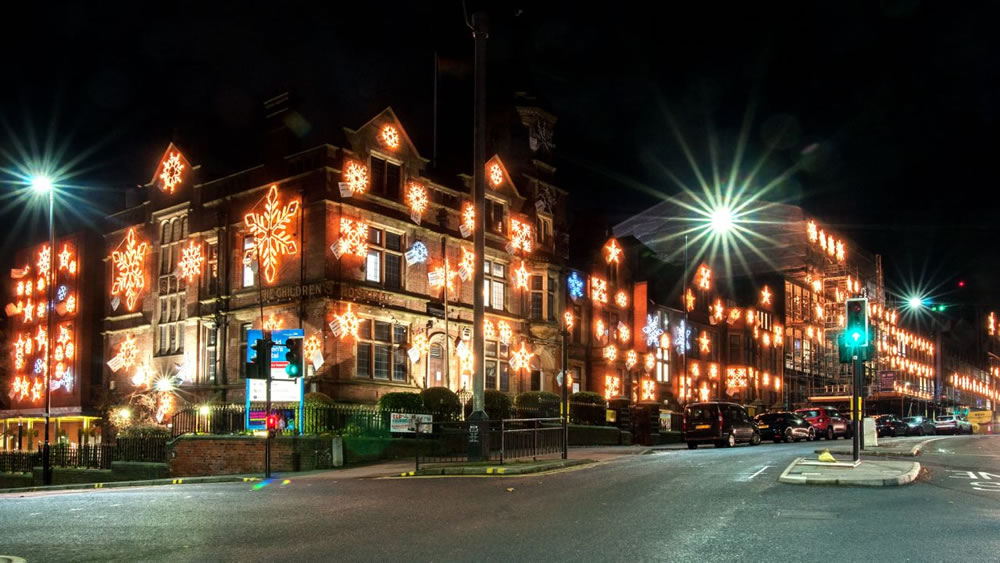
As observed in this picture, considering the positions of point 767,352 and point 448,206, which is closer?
point 448,206

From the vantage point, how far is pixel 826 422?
45.8 m

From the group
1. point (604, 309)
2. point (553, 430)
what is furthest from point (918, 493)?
point (604, 309)

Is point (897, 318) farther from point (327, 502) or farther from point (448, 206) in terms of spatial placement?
point (327, 502)

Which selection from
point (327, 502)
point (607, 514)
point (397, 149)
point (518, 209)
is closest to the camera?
point (607, 514)

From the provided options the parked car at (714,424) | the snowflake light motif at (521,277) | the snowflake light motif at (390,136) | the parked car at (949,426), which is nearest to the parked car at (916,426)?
the parked car at (949,426)

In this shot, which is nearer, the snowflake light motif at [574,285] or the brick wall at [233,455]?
the brick wall at [233,455]

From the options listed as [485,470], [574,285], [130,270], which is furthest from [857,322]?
[130,270]

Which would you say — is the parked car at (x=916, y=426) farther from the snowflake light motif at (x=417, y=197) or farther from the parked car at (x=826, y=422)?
the snowflake light motif at (x=417, y=197)

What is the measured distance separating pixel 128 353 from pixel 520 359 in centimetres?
1821

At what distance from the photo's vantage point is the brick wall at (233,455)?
2667cm

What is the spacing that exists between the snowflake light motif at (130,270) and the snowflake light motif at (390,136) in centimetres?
1325

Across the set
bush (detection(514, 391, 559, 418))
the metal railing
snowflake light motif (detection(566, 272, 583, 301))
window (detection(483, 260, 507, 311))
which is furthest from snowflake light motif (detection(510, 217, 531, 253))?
the metal railing

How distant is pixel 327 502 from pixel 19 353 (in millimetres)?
42735

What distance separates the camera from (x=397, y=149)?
3778 centimetres
